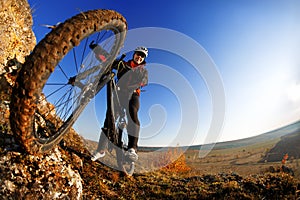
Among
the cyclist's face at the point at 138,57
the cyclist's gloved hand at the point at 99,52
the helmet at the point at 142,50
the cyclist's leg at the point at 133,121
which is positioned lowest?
the cyclist's leg at the point at 133,121

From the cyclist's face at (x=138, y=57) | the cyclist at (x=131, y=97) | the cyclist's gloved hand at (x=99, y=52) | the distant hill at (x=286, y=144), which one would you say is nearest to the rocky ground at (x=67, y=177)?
the cyclist at (x=131, y=97)

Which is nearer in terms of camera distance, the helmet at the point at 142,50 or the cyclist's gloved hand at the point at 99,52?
the cyclist's gloved hand at the point at 99,52

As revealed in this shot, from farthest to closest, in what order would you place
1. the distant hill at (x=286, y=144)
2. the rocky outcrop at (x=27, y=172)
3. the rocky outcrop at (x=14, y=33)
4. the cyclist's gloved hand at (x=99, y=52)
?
the distant hill at (x=286, y=144) → the rocky outcrop at (x=14, y=33) → the cyclist's gloved hand at (x=99, y=52) → the rocky outcrop at (x=27, y=172)

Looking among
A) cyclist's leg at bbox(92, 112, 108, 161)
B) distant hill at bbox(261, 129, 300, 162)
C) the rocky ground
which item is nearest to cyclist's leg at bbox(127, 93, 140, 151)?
cyclist's leg at bbox(92, 112, 108, 161)

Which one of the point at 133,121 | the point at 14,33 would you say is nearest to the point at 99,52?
the point at 133,121

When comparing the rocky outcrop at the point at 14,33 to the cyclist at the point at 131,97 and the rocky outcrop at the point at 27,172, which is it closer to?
the rocky outcrop at the point at 27,172

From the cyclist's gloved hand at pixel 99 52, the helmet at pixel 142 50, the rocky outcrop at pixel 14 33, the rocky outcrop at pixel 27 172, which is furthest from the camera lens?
the helmet at pixel 142 50

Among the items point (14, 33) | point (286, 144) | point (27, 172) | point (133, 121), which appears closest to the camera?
point (27, 172)

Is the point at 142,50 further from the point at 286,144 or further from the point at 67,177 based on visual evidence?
the point at 286,144

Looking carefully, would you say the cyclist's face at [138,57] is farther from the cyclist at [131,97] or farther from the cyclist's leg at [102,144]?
the cyclist's leg at [102,144]

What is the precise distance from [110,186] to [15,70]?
413 centimetres

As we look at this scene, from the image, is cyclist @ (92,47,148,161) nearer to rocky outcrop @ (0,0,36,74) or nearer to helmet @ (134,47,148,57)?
helmet @ (134,47,148,57)

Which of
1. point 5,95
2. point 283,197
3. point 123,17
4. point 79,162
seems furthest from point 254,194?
Result: point 5,95

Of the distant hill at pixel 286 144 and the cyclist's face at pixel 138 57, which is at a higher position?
the cyclist's face at pixel 138 57
